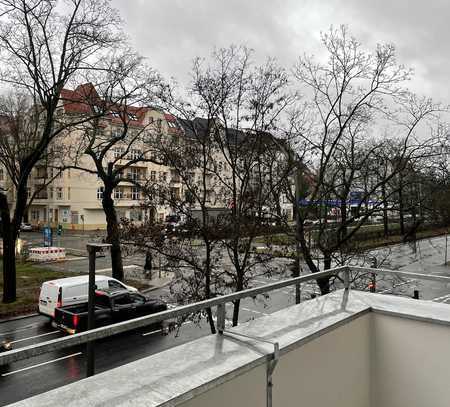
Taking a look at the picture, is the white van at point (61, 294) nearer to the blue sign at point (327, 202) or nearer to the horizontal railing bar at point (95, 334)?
the blue sign at point (327, 202)

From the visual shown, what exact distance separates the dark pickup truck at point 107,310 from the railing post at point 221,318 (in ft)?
33.7

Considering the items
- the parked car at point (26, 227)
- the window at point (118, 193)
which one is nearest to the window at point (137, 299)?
the window at point (118, 193)

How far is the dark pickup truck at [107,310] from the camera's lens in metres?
12.2

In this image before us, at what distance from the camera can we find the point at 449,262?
2877 centimetres

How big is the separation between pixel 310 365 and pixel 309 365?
0.01 meters

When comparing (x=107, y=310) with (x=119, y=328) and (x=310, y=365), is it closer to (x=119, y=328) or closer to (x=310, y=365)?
(x=310, y=365)

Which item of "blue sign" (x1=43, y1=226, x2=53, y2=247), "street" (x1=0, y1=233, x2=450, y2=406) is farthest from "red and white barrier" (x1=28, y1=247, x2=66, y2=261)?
"street" (x1=0, y1=233, x2=450, y2=406)

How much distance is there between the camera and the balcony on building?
202cm

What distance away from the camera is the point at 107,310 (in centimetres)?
1295

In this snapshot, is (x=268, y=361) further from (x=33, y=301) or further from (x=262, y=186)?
(x=33, y=301)

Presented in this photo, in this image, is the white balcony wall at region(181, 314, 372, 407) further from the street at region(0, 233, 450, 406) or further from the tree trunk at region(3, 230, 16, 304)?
the tree trunk at region(3, 230, 16, 304)

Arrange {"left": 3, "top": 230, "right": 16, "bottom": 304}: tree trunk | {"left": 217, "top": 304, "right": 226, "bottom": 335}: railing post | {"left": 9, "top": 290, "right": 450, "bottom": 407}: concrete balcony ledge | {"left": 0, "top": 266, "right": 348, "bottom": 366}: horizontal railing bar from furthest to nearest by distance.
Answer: {"left": 3, "top": 230, "right": 16, "bottom": 304}: tree trunk
{"left": 217, "top": 304, "right": 226, "bottom": 335}: railing post
{"left": 9, "top": 290, "right": 450, "bottom": 407}: concrete balcony ledge
{"left": 0, "top": 266, "right": 348, "bottom": 366}: horizontal railing bar

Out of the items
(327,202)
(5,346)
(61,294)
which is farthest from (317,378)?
(61,294)

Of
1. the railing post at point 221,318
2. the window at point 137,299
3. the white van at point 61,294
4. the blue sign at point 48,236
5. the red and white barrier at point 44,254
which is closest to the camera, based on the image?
the railing post at point 221,318
